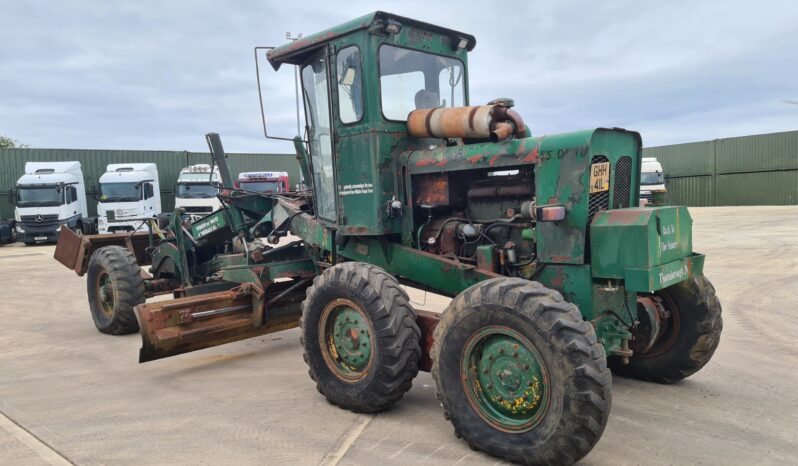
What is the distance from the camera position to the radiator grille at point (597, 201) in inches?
171

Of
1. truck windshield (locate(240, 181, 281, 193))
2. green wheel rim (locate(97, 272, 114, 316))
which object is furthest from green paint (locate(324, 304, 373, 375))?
truck windshield (locate(240, 181, 281, 193))

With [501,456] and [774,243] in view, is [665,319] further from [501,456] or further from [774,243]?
[774,243]

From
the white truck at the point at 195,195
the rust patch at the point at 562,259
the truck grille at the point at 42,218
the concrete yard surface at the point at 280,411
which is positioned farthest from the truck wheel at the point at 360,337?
the truck grille at the point at 42,218

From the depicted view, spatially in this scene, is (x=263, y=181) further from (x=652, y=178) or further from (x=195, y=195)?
(x=652, y=178)

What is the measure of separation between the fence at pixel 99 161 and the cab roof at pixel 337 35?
24.2 meters

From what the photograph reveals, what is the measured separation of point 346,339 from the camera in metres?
4.92

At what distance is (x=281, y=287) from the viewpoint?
6.88 metres

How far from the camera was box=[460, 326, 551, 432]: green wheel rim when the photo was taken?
375cm

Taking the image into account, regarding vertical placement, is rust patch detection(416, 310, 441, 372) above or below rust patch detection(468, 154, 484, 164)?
below

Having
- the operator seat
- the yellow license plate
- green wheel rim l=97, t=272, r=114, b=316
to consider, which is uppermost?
the operator seat

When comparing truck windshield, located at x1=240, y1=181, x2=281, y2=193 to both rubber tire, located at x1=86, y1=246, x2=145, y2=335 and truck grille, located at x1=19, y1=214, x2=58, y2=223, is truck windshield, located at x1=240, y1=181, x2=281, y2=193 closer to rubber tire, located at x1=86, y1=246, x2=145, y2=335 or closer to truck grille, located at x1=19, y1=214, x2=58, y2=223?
truck grille, located at x1=19, y1=214, x2=58, y2=223

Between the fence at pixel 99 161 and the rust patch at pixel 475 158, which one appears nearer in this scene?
the rust patch at pixel 475 158

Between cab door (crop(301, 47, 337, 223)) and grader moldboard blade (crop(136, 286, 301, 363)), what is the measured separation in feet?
4.00

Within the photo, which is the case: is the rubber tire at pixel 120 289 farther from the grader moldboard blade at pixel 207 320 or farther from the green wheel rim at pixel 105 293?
the grader moldboard blade at pixel 207 320
